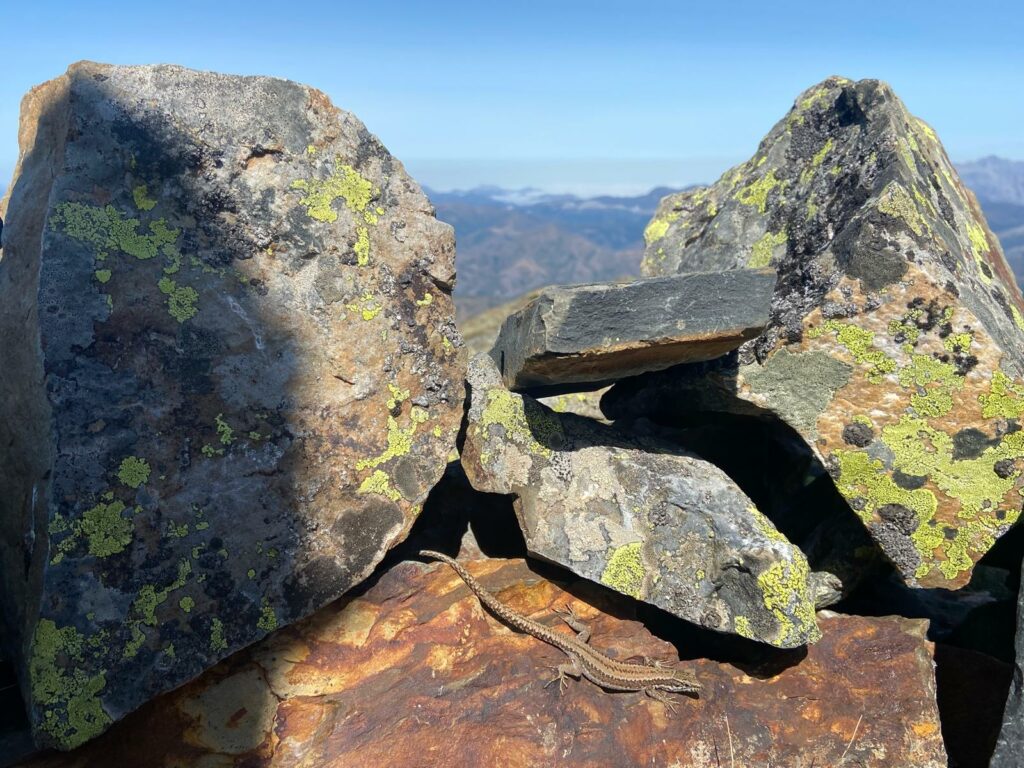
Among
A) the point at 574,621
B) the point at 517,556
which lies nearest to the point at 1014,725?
the point at 574,621

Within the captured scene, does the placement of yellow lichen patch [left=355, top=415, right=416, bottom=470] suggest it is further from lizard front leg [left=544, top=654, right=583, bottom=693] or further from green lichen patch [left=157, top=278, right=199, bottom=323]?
lizard front leg [left=544, top=654, right=583, bottom=693]

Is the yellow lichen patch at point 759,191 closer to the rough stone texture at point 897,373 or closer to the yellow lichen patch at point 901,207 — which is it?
the rough stone texture at point 897,373

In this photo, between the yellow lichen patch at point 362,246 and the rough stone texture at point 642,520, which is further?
the yellow lichen patch at point 362,246

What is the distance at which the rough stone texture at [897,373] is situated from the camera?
5816 millimetres

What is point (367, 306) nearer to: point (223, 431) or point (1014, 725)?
point (223, 431)

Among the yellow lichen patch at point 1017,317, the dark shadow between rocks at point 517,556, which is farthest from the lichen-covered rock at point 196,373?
the yellow lichen patch at point 1017,317

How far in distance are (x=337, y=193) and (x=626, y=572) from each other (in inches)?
162

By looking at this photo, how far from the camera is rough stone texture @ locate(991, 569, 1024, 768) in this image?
15.1 ft

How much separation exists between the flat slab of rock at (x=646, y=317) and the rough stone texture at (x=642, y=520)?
3.25 feet

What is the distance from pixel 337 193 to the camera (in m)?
6.00

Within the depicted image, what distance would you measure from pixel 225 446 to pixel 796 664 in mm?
5046

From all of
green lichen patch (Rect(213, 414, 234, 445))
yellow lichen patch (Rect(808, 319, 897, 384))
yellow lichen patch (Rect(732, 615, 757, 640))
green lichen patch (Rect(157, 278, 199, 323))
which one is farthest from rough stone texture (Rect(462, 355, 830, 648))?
green lichen patch (Rect(157, 278, 199, 323))

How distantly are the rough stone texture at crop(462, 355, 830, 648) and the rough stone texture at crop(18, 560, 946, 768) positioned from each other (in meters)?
0.60

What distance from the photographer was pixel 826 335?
6.07m
